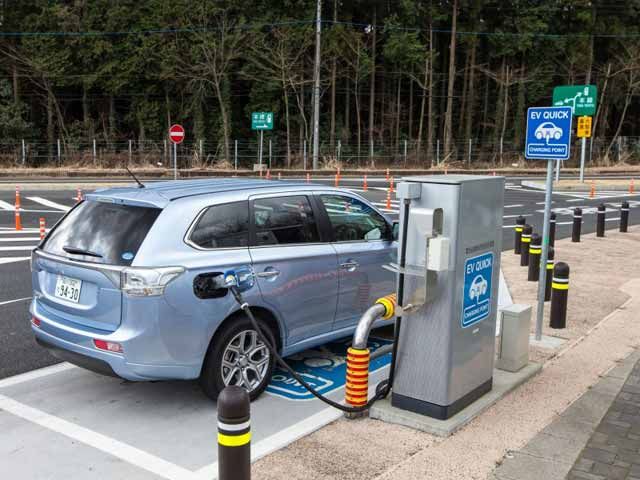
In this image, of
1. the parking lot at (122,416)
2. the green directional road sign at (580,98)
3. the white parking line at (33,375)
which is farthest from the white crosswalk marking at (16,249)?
the green directional road sign at (580,98)

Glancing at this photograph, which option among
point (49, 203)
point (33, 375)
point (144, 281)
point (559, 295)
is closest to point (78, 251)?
point (144, 281)

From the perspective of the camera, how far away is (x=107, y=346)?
16.1 ft

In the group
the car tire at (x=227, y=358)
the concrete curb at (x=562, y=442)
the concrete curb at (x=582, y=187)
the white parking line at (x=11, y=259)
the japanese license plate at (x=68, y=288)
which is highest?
the japanese license plate at (x=68, y=288)

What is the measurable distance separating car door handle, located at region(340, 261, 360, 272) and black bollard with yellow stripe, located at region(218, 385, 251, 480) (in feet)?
9.55

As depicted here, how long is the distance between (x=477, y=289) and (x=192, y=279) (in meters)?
2.18

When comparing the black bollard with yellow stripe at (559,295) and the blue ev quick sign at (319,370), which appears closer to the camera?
the blue ev quick sign at (319,370)

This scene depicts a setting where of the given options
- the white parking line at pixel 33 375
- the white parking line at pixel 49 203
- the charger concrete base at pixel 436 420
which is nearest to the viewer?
the charger concrete base at pixel 436 420

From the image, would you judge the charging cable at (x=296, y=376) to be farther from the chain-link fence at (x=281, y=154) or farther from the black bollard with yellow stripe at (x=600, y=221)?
the chain-link fence at (x=281, y=154)

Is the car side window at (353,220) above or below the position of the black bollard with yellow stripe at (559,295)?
above

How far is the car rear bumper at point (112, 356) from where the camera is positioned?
484cm

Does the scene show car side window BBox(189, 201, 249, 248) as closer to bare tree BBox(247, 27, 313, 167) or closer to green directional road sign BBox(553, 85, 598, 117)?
green directional road sign BBox(553, 85, 598, 117)

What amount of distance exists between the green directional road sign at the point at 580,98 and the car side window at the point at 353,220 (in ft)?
89.5

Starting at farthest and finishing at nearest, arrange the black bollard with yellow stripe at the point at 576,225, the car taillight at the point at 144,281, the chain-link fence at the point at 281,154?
the chain-link fence at the point at 281,154, the black bollard with yellow stripe at the point at 576,225, the car taillight at the point at 144,281

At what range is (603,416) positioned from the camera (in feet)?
17.4
